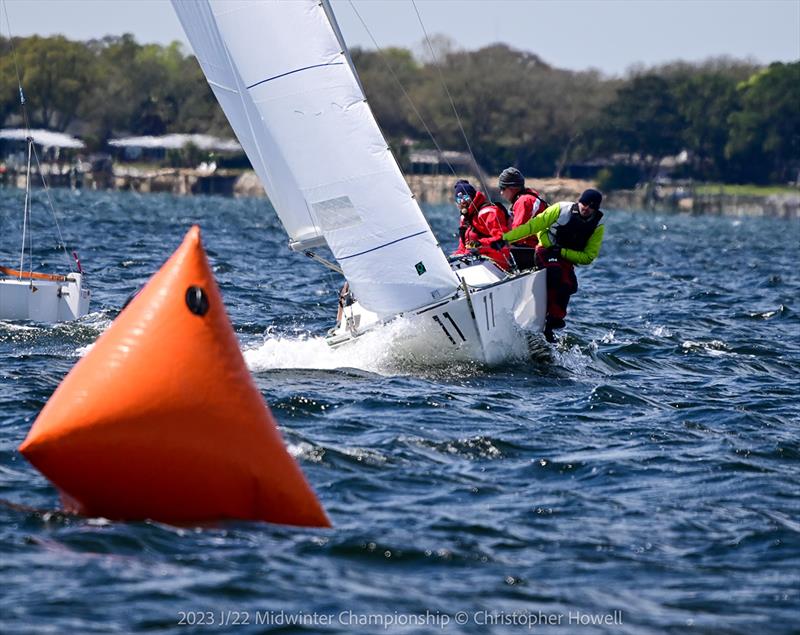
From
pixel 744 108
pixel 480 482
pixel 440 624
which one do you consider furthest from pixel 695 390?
pixel 744 108

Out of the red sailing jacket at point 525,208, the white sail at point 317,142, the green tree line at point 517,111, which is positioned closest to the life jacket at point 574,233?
the red sailing jacket at point 525,208

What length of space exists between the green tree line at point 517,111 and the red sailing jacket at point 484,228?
96194 millimetres

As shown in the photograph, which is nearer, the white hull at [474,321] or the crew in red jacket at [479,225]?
the white hull at [474,321]

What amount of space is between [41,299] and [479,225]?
4410 millimetres

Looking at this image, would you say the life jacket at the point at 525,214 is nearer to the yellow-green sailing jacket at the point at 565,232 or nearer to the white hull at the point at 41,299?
the yellow-green sailing jacket at the point at 565,232

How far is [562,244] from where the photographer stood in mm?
14352

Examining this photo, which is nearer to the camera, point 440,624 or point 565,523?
point 440,624

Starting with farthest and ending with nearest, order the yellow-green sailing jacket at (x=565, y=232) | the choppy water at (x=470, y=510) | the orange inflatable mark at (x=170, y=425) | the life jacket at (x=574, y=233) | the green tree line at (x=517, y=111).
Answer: the green tree line at (x=517, y=111) → the life jacket at (x=574, y=233) → the yellow-green sailing jacket at (x=565, y=232) → the orange inflatable mark at (x=170, y=425) → the choppy water at (x=470, y=510)

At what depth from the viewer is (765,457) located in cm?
995

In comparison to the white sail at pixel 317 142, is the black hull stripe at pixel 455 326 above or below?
below

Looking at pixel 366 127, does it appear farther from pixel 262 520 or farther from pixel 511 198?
pixel 262 520

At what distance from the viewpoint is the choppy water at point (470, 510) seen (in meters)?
6.53

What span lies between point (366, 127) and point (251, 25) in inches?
50.8

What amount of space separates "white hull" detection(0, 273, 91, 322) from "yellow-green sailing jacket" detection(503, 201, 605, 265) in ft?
14.4
